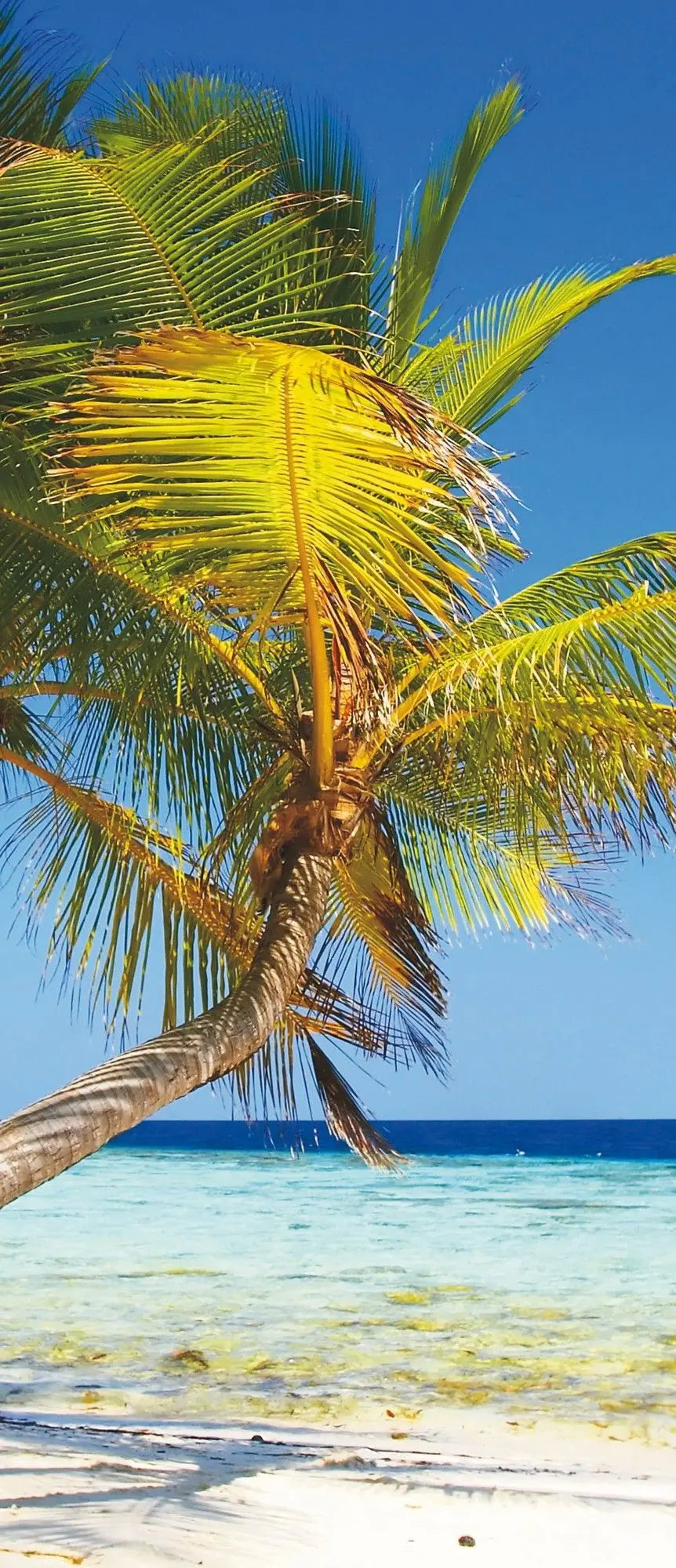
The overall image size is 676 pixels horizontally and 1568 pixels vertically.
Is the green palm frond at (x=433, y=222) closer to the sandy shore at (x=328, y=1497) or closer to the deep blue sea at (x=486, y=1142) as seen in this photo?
the sandy shore at (x=328, y=1497)

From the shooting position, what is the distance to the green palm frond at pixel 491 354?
563 cm

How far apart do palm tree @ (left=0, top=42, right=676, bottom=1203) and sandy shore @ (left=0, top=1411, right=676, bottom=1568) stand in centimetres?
136

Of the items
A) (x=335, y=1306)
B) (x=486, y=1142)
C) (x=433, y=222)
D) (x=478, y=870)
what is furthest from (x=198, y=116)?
(x=486, y=1142)

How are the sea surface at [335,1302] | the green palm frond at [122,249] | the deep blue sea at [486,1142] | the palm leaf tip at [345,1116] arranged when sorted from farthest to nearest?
the deep blue sea at [486,1142], the sea surface at [335,1302], the palm leaf tip at [345,1116], the green palm frond at [122,249]

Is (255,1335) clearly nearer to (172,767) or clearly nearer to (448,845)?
(448,845)

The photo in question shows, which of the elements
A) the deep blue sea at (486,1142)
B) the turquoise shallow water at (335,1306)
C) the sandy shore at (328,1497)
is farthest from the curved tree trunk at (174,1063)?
the deep blue sea at (486,1142)

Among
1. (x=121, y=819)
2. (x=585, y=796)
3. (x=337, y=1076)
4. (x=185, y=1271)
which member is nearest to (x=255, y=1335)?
(x=185, y=1271)

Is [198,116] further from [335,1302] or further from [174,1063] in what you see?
[335,1302]


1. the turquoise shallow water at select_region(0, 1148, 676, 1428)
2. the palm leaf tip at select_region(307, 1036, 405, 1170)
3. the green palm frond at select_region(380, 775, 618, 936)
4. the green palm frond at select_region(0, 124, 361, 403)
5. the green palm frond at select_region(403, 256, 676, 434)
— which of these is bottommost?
the turquoise shallow water at select_region(0, 1148, 676, 1428)

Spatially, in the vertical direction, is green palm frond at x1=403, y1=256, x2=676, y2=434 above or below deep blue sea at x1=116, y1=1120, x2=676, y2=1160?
above

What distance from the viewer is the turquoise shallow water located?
7453 mm

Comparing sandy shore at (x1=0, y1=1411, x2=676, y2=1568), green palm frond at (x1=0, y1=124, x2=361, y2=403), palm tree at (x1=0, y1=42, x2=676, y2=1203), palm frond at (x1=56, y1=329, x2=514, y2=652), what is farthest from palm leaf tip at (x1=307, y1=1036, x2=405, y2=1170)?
green palm frond at (x1=0, y1=124, x2=361, y2=403)

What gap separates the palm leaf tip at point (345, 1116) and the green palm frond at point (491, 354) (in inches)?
118

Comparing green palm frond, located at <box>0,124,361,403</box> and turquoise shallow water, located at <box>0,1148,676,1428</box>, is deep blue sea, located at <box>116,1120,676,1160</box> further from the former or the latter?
green palm frond, located at <box>0,124,361,403</box>
